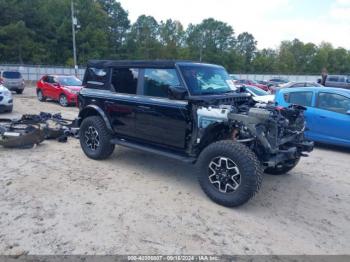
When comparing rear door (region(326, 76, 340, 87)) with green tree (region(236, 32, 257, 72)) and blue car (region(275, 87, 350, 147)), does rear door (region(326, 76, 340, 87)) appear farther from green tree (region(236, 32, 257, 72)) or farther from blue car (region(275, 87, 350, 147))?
green tree (region(236, 32, 257, 72))

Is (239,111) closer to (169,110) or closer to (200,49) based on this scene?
(169,110)

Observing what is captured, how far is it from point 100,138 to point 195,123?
2253mm

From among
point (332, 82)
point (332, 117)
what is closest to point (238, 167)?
point (332, 117)

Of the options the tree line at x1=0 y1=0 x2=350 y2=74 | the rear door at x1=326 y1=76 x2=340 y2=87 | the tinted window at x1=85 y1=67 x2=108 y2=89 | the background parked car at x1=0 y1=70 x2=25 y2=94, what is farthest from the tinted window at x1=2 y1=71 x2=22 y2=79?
the tree line at x1=0 y1=0 x2=350 y2=74

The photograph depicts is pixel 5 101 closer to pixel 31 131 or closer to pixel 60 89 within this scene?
pixel 60 89

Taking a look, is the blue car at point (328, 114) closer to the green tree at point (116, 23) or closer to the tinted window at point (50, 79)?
the tinted window at point (50, 79)

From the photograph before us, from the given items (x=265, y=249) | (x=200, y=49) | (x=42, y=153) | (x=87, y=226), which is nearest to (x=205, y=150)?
(x=265, y=249)

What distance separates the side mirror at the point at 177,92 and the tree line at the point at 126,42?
4796 cm

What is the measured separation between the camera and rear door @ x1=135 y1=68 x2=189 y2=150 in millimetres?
5172

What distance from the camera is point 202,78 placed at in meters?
5.53

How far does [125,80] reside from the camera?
20.1 feet

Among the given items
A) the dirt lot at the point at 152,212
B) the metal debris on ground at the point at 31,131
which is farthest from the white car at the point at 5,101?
the dirt lot at the point at 152,212

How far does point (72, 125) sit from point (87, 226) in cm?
535

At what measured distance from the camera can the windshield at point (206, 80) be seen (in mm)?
5269
